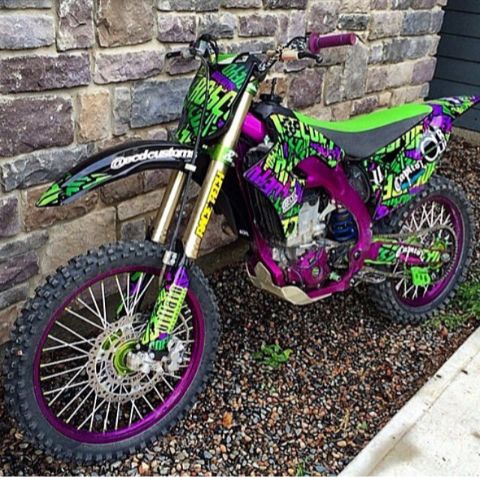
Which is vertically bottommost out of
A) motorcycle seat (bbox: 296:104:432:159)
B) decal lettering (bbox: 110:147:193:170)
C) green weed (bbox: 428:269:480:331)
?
green weed (bbox: 428:269:480:331)

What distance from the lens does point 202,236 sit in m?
2.04

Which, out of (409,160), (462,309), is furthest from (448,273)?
(409,160)

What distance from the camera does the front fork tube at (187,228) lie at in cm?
196

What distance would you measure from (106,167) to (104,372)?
2.20 feet

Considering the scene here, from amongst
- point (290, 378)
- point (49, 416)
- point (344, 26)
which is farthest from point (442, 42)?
point (49, 416)

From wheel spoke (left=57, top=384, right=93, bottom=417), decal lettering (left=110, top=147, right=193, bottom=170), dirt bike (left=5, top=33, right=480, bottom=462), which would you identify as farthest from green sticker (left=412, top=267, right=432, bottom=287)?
wheel spoke (left=57, top=384, right=93, bottom=417)

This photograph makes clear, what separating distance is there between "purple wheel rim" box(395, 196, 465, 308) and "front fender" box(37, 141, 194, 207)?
1461mm

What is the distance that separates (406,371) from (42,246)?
1.55 meters

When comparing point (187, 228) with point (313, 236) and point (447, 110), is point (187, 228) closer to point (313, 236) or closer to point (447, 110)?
point (313, 236)

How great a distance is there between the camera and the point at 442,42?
553 cm

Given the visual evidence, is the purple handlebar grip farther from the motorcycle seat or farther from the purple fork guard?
the purple fork guard

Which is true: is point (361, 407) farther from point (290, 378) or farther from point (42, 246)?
point (42, 246)

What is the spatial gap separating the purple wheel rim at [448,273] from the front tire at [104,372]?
3.75 ft

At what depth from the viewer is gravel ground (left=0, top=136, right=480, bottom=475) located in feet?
6.95
